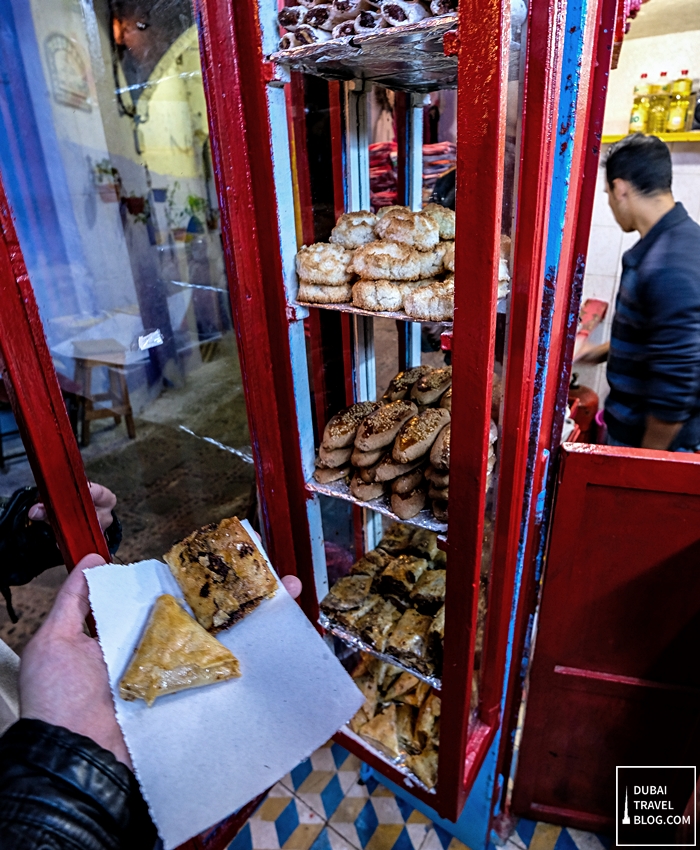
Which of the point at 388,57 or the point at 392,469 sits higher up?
the point at 388,57

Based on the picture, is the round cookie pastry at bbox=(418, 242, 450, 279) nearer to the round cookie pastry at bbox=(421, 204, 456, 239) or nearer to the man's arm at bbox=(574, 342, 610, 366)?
the round cookie pastry at bbox=(421, 204, 456, 239)

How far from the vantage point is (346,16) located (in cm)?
105

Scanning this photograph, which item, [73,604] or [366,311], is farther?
[366,311]

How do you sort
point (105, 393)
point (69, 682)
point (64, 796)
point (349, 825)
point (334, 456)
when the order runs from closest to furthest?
point (64, 796) < point (69, 682) < point (334, 456) < point (349, 825) < point (105, 393)

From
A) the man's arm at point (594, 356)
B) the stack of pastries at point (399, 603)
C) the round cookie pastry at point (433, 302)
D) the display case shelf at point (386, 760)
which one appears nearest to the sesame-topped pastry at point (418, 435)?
the round cookie pastry at point (433, 302)

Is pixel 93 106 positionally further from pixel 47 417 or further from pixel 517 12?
pixel 517 12

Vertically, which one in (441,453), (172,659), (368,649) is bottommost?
(368,649)

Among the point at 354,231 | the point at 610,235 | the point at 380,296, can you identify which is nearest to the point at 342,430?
the point at 380,296

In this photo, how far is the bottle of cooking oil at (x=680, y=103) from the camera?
3.28m

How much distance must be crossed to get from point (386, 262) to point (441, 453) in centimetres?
49

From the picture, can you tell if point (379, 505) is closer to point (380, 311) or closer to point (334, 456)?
point (334, 456)

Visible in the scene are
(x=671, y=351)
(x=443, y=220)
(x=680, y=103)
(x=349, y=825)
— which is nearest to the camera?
(x=443, y=220)

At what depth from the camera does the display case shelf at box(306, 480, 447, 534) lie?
135 cm

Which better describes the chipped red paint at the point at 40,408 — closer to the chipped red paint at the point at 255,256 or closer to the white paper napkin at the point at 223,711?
the white paper napkin at the point at 223,711
